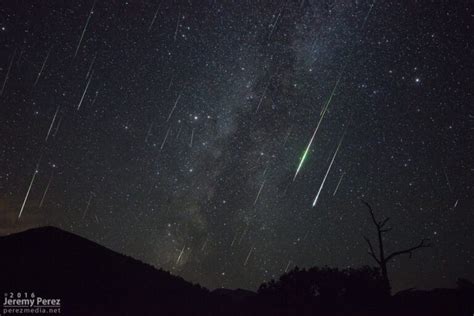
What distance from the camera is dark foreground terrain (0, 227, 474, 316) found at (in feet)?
53.5

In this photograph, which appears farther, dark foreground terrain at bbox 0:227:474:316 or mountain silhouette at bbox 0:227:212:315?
mountain silhouette at bbox 0:227:212:315

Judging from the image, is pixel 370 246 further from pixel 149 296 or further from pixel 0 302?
pixel 0 302

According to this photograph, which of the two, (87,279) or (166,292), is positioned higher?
(166,292)

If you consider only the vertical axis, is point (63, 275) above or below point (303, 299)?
below

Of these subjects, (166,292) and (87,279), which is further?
(166,292)

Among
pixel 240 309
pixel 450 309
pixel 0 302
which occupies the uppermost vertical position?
pixel 450 309

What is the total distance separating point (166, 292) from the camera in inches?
843

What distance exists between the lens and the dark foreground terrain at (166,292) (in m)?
16.3

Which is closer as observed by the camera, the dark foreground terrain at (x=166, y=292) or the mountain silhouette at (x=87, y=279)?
the dark foreground terrain at (x=166, y=292)

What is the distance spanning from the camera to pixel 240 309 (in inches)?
698

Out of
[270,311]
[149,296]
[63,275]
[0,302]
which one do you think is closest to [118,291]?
[149,296]

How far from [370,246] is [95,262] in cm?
1795

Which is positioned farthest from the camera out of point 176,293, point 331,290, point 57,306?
point 176,293

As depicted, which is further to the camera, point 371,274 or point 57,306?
point 371,274
